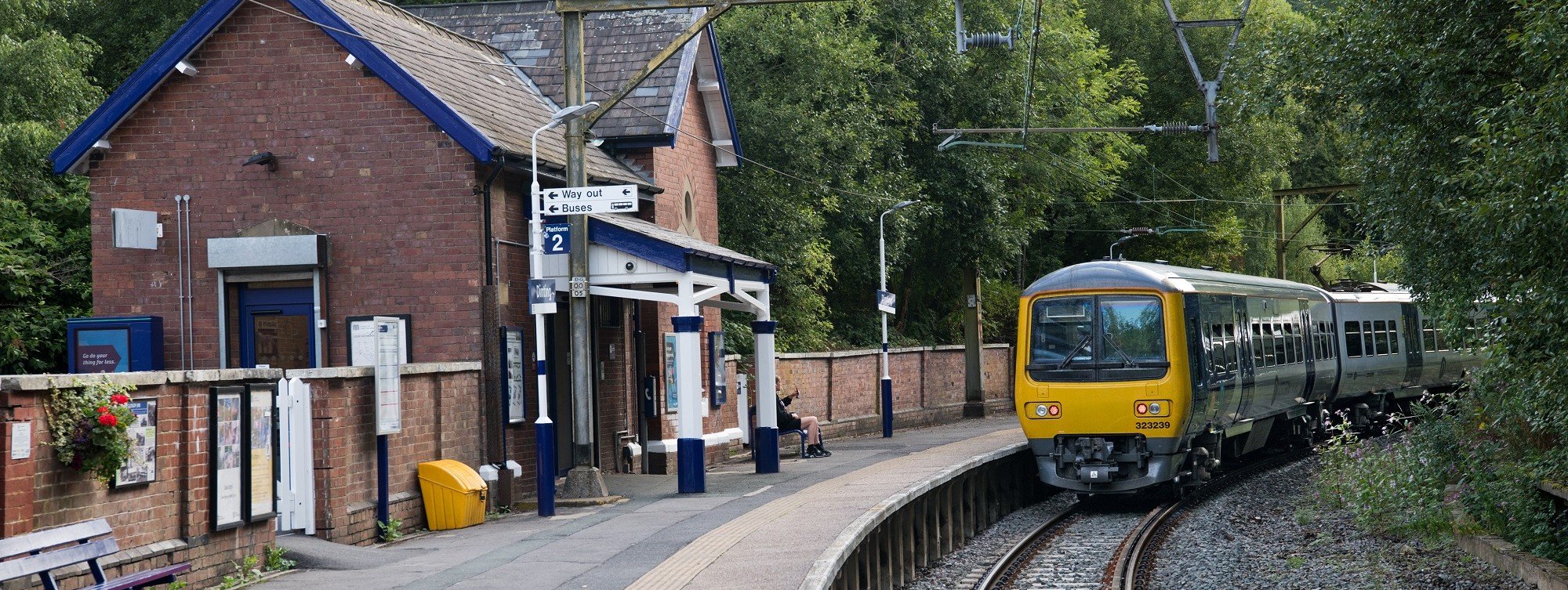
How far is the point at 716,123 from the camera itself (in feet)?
75.0

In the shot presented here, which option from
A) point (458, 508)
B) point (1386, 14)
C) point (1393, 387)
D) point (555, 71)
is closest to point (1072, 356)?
point (1386, 14)

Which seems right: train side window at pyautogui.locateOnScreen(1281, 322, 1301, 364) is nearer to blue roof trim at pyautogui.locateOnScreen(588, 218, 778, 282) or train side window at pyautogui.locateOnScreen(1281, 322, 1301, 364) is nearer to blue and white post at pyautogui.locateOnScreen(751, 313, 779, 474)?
blue and white post at pyautogui.locateOnScreen(751, 313, 779, 474)

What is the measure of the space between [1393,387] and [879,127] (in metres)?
11.2

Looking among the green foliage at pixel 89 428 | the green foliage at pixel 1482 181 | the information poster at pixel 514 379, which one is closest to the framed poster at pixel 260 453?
the green foliage at pixel 89 428

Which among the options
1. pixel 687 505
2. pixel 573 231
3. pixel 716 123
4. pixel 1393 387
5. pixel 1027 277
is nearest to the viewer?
pixel 687 505

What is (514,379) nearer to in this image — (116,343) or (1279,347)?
(116,343)

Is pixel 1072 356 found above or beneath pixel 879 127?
beneath

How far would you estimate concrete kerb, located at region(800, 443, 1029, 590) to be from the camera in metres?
9.70

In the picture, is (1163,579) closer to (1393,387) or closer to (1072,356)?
(1072,356)

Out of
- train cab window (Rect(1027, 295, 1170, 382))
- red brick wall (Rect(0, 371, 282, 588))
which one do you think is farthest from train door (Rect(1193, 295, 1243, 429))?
red brick wall (Rect(0, 371, 282, 588))

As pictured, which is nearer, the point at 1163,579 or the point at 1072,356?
the point at 1163,579

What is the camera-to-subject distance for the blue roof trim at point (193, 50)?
1555 centimetres

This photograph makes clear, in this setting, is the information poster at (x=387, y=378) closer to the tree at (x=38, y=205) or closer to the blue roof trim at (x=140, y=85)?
the blue roof trim at (x=140, y=85)

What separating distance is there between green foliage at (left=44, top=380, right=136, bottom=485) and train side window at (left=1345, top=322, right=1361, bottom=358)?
21007 mm
